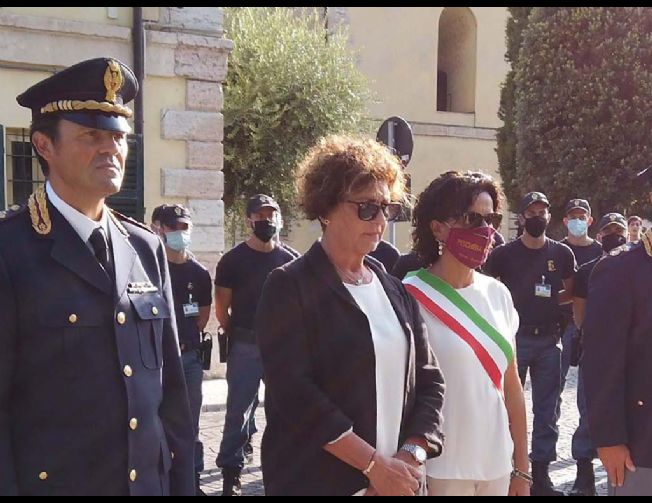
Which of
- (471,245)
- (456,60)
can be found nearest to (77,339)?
(471,245)

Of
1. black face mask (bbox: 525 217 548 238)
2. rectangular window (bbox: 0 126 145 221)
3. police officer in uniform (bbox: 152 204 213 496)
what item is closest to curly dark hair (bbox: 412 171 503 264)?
police officer in uniform (bbox: 152 204 213 496)

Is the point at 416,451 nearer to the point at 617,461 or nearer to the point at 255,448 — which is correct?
the point at 617,461

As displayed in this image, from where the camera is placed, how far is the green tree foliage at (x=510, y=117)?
22531mm

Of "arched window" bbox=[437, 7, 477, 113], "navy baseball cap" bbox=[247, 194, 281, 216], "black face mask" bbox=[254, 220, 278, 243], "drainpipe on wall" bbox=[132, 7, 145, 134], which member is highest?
"arched window" bbox=[437, 7, 477, 113]

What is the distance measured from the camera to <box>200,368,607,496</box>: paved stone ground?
261 inches

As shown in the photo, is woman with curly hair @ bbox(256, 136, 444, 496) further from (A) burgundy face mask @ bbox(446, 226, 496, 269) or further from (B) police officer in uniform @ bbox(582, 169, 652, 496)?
(B) police officer in uniform @ bbox(582, 169, 652, 496)

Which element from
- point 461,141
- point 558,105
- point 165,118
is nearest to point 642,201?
point 558,105

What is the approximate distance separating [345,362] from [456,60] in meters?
24.0

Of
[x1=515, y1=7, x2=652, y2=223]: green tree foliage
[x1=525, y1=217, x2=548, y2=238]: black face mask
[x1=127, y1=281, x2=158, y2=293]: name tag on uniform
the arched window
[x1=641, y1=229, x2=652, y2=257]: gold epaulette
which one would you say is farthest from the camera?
the arched window

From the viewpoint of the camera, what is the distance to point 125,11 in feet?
35.8

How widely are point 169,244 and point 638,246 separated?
13.3 feet

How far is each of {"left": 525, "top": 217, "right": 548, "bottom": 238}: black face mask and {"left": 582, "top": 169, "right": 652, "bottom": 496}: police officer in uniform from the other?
345 cm

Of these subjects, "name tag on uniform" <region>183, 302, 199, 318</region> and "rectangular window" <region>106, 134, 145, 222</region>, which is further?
"rectangular window" <region>106, 134, 145, 222</region>

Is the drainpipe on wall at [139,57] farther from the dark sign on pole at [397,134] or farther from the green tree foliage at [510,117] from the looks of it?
the green tree foliage at [510,117]
